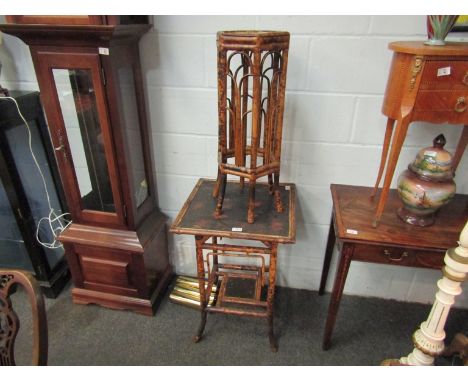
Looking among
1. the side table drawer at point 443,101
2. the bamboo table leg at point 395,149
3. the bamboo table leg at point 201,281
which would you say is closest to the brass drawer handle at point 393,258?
the bamboo table leg at point 395,149

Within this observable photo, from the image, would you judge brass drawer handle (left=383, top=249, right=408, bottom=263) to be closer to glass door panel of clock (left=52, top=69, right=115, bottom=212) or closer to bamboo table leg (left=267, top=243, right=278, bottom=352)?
bamboo table leg (left=267, top=243, right=278, bottom=352)

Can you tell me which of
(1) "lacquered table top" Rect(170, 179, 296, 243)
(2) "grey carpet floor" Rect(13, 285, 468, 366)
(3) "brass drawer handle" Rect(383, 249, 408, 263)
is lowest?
(2) "grey carpet floor" Rect(13, 285, 468, 366)

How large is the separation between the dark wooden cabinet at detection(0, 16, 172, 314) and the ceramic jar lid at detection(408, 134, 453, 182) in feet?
3.71

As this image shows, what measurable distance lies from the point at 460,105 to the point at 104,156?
4.32 feet

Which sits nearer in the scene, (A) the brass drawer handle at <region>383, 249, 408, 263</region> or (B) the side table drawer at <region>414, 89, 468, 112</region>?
(B) the side table drawer at <region>414, 89, 468, 112</region>

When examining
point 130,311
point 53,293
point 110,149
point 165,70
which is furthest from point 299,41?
point 53,293

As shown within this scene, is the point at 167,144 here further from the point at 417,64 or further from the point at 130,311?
the point at 417,64

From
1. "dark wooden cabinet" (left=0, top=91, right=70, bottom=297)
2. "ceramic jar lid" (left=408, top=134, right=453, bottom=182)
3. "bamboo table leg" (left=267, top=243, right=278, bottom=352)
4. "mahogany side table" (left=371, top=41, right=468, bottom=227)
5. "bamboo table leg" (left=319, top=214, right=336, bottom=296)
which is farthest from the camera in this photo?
"bamboo table leg" (left=319, top=214, right=336, bottom=296)

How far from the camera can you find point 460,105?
3.27 feet

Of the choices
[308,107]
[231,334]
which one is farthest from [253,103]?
[231,334]

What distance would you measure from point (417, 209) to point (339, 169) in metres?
0.40

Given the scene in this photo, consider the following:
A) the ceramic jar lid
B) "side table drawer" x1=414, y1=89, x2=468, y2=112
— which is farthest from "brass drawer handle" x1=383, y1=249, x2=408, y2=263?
"side table drawer" x1=414, y1=89, x2=468, y2=112

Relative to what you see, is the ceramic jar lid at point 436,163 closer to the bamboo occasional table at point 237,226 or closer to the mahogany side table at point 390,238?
the mahogany side table at point 390,238

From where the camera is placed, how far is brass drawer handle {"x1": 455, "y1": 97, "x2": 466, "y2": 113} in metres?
0.99
